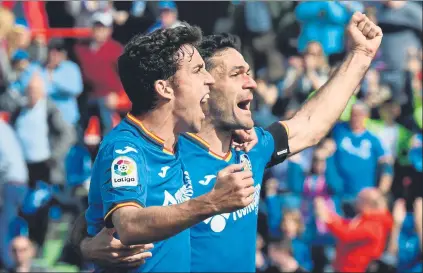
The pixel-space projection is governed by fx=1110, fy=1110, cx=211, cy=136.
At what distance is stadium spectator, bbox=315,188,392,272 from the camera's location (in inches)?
407

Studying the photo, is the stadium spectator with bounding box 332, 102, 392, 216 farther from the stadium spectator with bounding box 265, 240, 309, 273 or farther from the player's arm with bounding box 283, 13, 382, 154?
the player's arm with bounding box 283, 13, 382, 154

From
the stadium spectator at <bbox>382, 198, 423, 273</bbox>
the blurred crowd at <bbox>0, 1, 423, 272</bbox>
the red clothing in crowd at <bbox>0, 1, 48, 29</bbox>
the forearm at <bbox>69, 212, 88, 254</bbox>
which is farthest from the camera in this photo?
the red clothing in crowd at <bbox>0, 1, 48, 29</bbox>

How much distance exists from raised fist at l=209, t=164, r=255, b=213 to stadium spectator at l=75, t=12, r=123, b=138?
7.79m

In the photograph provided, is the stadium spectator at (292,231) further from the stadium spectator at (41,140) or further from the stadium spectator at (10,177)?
the stadium spectator at (10,177)

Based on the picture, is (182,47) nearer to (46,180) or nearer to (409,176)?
(409,176)

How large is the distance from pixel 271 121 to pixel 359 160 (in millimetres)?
1081

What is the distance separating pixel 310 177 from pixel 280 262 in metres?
1.02

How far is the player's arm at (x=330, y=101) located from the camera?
6453 millimetres

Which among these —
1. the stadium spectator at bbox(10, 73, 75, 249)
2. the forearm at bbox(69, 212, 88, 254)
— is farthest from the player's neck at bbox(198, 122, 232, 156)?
the stadium spectator at bbox(10, 73, 75, 249)

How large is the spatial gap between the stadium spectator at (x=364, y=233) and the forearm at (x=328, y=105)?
398cm

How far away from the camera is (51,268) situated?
1173 centimetres

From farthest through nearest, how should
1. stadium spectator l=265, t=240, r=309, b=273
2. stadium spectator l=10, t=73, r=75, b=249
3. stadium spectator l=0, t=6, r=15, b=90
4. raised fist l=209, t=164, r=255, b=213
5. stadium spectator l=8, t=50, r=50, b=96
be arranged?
stadium spectator l=0, t=6, r=15, b=90 < stadium spectator l=8, t=50, r=50, b=96 < stadium spectator l=10, t=73, r=75, b=249 < stadium spectator l=265, t=240, r=309, b=273 < raised fist l=209, t=164, r=255, b=213

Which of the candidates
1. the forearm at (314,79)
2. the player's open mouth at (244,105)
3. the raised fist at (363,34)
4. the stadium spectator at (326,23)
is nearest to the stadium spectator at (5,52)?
the stadium spectator at (326,23)

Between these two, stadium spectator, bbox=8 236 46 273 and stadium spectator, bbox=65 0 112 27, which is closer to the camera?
stadium spectator, bbox=8 236 46 273
